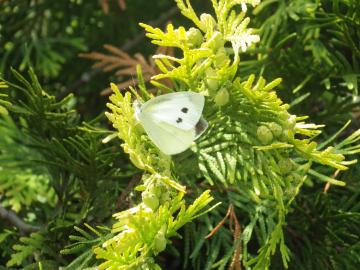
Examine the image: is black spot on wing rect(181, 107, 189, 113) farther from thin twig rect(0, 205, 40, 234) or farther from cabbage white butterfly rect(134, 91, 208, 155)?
thin twig rect(0, 205, 40, 234)

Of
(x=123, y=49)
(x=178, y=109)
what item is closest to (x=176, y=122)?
(x=178, y=109)

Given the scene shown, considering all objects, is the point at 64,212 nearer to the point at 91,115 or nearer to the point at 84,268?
the point at 84,268

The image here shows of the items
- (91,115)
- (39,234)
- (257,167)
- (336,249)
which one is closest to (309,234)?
(336,249)

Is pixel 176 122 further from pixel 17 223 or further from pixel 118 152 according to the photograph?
pixel 17 223

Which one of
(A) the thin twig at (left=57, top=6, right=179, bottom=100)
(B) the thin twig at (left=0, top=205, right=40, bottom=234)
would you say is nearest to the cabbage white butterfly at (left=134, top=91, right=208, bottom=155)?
(B) the thin twig at (left=0, top=205, right=40, bottom=234)

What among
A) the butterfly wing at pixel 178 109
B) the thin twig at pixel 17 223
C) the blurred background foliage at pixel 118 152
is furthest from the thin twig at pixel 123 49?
the butterfly wing at pixel 178 109
